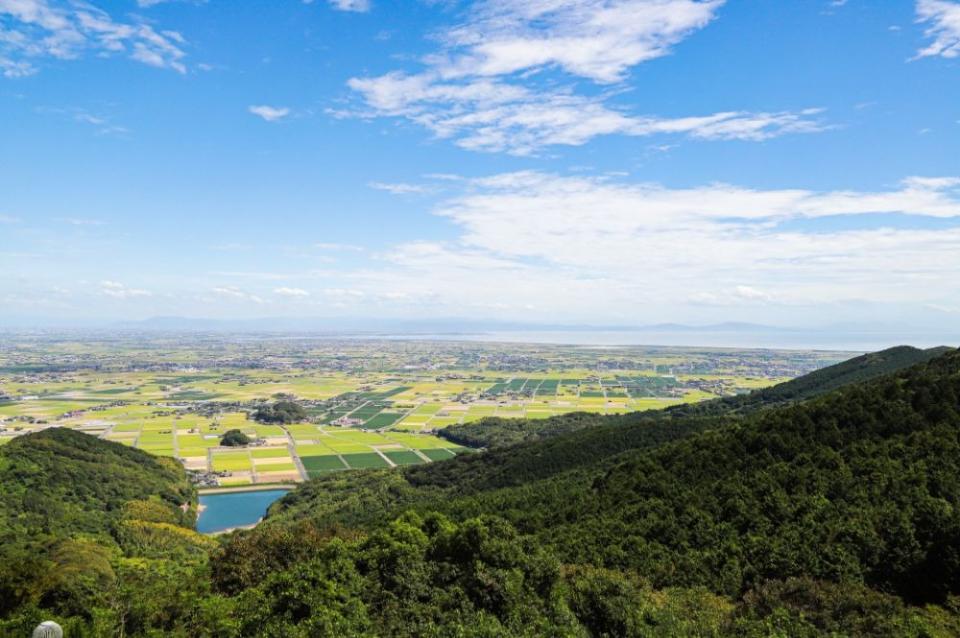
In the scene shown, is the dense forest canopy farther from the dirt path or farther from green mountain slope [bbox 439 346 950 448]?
green mountain slope [bbox 439 346 950 448]

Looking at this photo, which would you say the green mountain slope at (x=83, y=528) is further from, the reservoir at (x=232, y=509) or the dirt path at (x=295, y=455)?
the dirt path at (x=295, y=455)

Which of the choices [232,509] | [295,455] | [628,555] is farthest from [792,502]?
[295,455]

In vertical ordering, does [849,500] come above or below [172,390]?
above

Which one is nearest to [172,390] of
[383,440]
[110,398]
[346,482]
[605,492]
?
[110,398]

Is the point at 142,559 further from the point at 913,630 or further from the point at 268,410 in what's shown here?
the point at 268,410

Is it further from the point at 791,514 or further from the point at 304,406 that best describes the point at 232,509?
the point at 304,406

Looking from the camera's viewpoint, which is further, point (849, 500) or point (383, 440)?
point (383, 440)

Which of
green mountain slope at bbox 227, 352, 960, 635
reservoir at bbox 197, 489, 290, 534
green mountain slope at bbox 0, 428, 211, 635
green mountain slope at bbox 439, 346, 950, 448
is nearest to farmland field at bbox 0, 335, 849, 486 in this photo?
reservoir at bbox 197, 489, 290, 534
